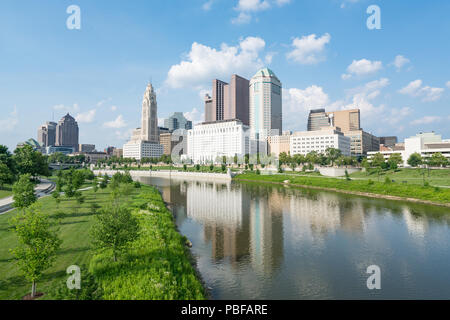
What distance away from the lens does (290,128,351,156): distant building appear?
180 m

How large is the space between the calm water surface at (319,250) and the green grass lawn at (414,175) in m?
30.4

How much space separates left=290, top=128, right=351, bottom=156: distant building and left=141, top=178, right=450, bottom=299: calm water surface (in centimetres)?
13577

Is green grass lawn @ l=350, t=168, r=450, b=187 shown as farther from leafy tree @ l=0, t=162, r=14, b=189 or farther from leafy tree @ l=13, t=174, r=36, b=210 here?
leafy tree @ l=0, t=162, r=14, b=189

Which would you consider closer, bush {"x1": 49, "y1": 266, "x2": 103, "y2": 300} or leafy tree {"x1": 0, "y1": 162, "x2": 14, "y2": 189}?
bush {"x1": 49, "y1": 266, "x2": 103, "y2": 300}

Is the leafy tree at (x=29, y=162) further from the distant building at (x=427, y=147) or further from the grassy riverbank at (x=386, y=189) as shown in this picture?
the distant building at (x=427, y=147)

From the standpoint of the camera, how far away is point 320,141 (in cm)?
18550

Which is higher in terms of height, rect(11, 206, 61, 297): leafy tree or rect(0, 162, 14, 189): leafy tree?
rect(0, 162, 14, 189): leafy tree

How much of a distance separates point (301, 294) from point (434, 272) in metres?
14.0

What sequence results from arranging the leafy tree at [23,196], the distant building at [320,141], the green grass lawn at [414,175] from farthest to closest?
the distant building at [320,141], the green grass lawn at [414,175], the leafy tree at [23,196]

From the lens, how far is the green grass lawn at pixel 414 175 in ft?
243

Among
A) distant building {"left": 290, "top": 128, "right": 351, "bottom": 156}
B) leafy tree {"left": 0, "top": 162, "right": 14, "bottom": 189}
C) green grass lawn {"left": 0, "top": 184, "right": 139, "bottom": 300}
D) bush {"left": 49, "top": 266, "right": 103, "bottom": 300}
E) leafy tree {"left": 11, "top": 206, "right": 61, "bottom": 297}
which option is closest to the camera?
bush {"left": 49, "top": 266, "right": 103, "bottom": 300}

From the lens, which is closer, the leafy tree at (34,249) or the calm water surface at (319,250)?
the leafy tree at (34,249)

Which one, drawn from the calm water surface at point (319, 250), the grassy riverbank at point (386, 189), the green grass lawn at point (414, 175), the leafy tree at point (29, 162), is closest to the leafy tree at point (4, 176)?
the leafy tree at point (29, 162)

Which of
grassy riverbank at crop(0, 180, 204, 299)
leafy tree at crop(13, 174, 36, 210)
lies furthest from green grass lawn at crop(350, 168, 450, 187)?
leafy tree at crop(13, 174, 36, 210)
